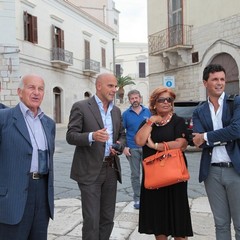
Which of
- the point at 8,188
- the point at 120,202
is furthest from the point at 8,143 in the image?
the point at 120,202

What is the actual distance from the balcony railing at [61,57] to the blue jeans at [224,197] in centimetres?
2473

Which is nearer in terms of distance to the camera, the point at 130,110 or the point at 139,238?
the point at 139,238

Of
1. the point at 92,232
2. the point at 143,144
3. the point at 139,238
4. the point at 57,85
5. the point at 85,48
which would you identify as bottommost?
the point at 139,238

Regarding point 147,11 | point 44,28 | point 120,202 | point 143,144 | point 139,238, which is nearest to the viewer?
point 143,144

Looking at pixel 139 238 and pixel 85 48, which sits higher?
A: pixel 85 48

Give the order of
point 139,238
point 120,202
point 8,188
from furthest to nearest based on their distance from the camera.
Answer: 1. point 120,202
2. point 139,238
3. point 8,188

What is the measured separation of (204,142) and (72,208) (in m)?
Result: 3.15

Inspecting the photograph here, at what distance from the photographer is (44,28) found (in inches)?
1064

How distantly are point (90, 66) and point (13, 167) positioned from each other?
97.2 feet

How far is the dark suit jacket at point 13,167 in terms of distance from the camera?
288cm

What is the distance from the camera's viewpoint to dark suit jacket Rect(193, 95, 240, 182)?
334cm

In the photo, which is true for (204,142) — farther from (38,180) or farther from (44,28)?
(44,28)

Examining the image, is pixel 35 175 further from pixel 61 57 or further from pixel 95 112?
pixel 61 57

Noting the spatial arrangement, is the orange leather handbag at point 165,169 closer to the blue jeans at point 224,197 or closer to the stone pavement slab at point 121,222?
the blue jeans at point 224,197
